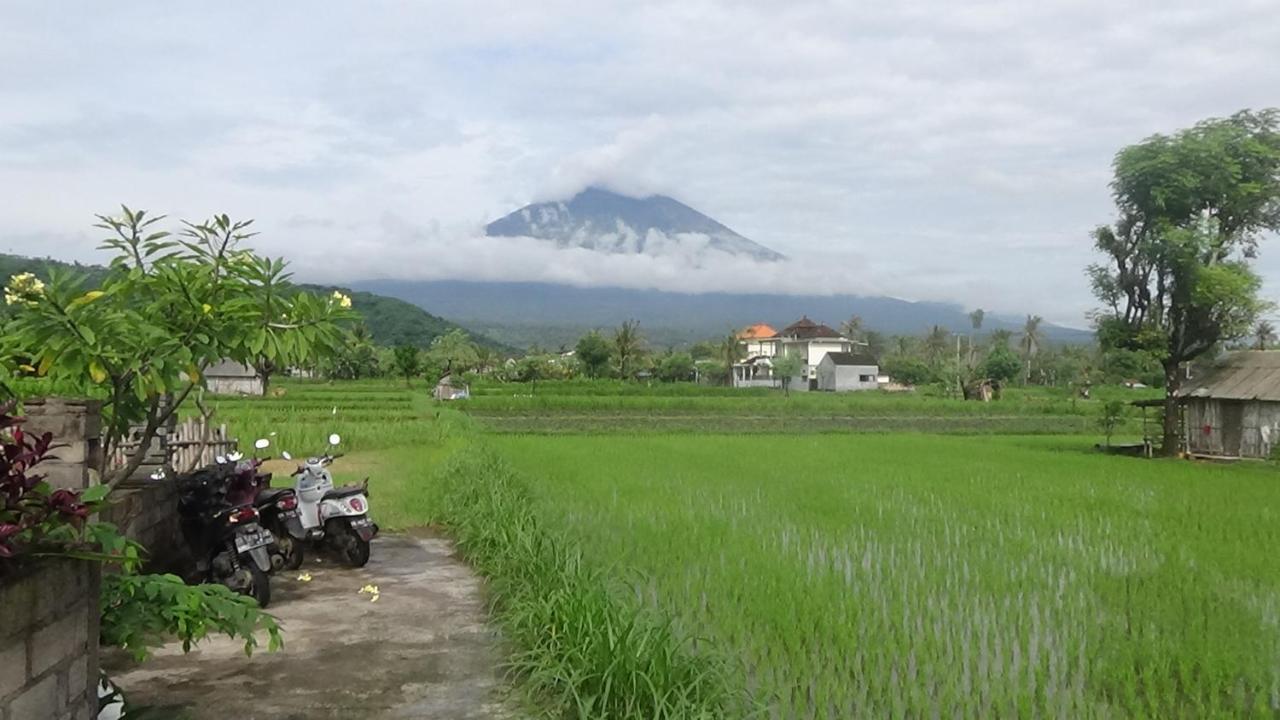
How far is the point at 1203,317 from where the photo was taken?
16984 mm

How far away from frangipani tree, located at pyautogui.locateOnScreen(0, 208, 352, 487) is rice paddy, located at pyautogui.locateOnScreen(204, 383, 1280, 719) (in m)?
1.74

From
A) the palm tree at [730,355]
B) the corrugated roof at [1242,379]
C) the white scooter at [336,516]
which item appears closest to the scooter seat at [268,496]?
the white scooter at [336,516]

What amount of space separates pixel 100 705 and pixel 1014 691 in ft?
12.0

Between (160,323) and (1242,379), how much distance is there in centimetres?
1787

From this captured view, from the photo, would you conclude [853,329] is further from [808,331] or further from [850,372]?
[850,372]

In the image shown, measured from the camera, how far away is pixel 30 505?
7.47ft

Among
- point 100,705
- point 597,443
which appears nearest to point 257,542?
point 100,705

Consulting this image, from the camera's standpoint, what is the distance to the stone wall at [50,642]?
2260mm

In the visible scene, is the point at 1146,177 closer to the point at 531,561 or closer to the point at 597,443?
the point at 597,443

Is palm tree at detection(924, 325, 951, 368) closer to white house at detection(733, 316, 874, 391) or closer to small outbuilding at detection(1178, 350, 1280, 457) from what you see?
white house at detection(733, 316, 874, 391)

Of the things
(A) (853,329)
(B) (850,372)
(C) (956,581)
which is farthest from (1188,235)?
(A) (853,329)

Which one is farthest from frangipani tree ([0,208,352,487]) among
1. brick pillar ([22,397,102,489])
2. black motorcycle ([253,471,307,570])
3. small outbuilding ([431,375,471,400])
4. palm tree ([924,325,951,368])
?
palm tree ([924,325,951,368])

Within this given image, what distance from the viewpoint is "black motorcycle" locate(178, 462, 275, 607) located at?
4883mm

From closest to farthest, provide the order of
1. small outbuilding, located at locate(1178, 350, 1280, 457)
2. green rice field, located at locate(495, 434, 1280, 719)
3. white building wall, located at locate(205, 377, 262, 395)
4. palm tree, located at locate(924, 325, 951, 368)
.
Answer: green rice field, located at locate(495, 434, 1280, 719)
small outbuilding, located at locate(1178, 350, 1280, 457)
white building wall, located at locate(205, 377, 262, 395)
palm tree, located at locate(924, 325, 951, 368)
